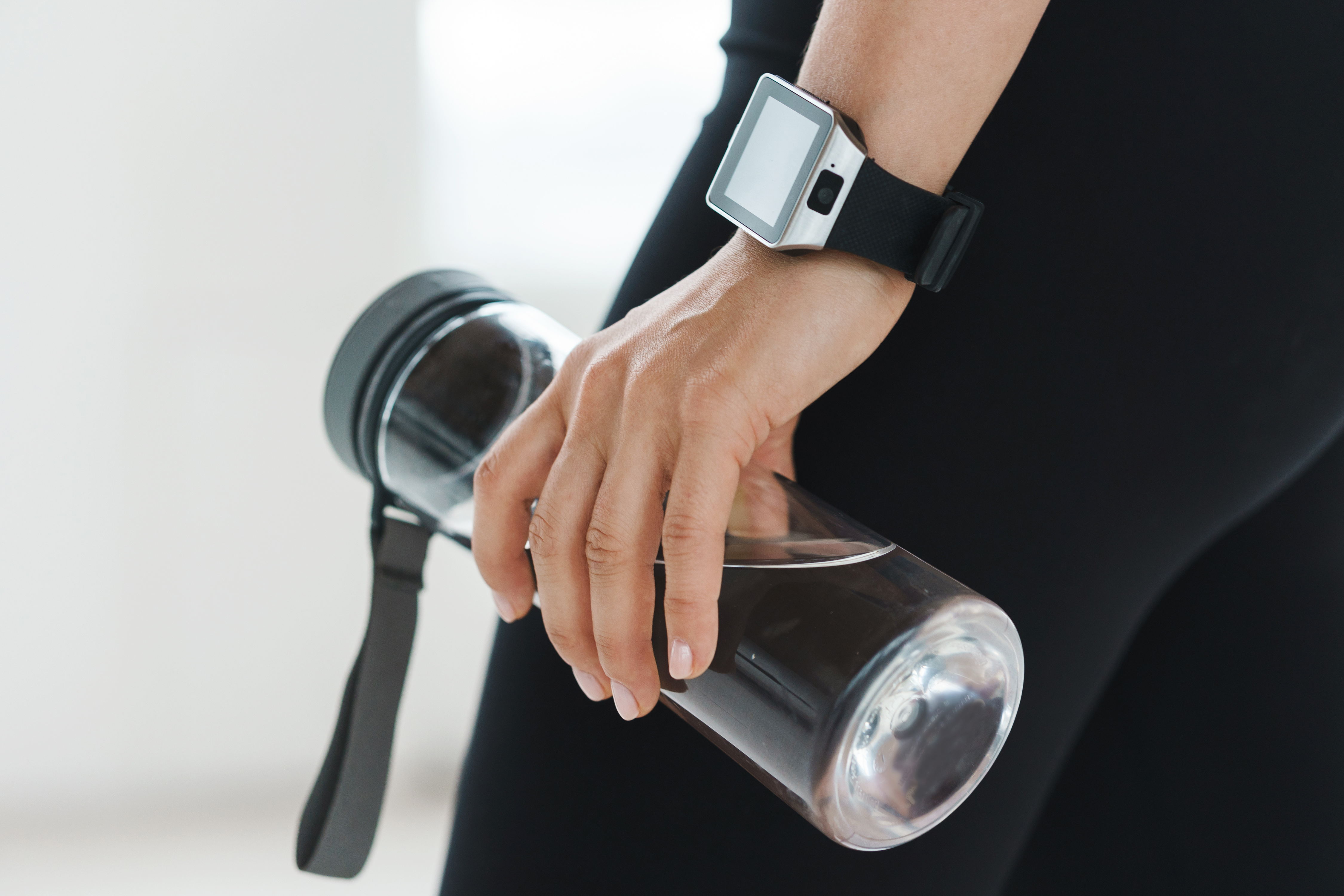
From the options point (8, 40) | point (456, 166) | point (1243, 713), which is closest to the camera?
point (1243, 713)

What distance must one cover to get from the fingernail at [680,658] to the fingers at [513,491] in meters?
0.09

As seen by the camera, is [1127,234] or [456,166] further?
[456,166]

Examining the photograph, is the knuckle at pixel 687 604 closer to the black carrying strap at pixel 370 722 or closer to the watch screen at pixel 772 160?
the watch screen at pixel 772 160

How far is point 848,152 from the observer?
1.22ft

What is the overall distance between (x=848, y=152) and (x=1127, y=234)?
0.18 meters

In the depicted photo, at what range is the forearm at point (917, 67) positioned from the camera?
36 cm

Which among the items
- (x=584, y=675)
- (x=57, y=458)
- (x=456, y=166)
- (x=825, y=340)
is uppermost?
(x=825, y=340)

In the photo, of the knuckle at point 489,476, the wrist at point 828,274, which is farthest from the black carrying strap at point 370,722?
the wrist at point 828,274

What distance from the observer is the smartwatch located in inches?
14.6

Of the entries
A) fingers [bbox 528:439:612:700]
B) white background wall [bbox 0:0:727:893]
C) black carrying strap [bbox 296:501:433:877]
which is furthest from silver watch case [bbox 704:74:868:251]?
white background wall [bbox 0:0:727:893]

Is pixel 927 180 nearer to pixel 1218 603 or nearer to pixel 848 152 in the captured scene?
pixel 848 152

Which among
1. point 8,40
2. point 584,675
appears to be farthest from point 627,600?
point 8,40

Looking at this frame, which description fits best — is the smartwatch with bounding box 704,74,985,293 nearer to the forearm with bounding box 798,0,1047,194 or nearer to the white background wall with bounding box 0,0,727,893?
the forearm with bounding box 798,0,1047,194

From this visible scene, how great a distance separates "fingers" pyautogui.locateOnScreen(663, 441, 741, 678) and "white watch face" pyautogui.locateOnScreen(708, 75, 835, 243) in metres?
0.10
